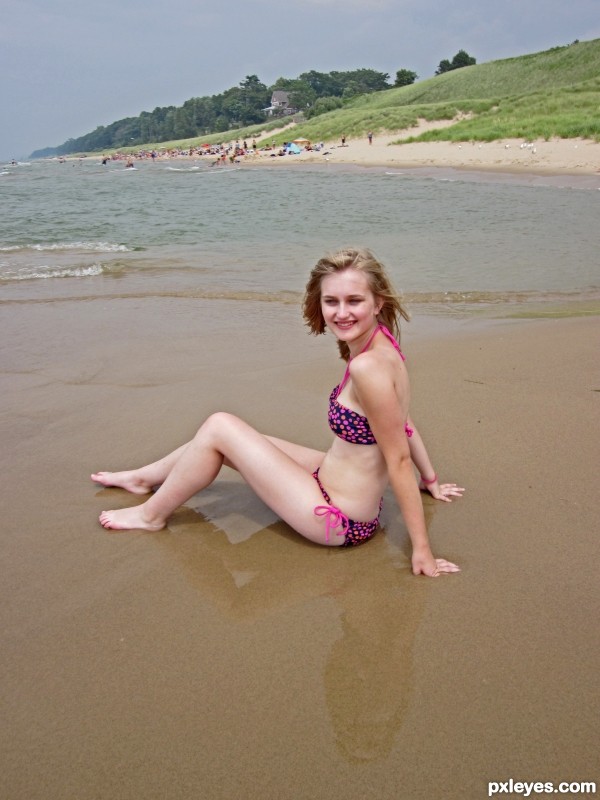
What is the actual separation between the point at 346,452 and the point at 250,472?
414 mm

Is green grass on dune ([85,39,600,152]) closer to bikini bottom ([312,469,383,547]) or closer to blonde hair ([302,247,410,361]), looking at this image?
blonde hair ([302,247,410,361])

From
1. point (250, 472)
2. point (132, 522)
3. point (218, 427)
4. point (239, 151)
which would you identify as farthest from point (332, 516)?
point (239, 151)

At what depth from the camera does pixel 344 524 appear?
2.51 meters

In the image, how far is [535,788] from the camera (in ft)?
5.13

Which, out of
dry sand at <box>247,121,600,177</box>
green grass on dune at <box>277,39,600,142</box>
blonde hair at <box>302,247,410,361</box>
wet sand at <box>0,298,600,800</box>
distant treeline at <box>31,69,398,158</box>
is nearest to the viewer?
wet sand at <box>0,298,600,800</box>

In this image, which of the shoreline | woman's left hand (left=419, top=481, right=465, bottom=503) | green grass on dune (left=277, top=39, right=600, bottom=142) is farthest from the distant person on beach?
green grass on dune (left=277, top=39, right=600, bottom=142)

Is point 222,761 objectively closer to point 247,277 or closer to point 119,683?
point 119,683

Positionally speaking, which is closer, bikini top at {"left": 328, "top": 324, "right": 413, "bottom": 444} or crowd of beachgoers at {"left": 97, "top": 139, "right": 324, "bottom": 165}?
bikini top at {"left": 328, "top": 324, "right": 413, "bottom": 444}

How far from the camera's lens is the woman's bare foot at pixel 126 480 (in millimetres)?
3100

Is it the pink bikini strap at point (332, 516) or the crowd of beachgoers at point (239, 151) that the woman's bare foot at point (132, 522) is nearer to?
the pink bikini strap at point (332, 516)

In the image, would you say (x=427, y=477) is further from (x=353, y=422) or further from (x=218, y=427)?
(x=218, y=427)

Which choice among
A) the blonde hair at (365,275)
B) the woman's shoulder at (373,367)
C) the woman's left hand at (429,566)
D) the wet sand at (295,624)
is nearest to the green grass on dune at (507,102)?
the wet sand at (295,624)

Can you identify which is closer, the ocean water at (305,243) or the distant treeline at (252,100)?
the ocean water at (305,243)

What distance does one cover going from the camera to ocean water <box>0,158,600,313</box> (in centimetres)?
757
